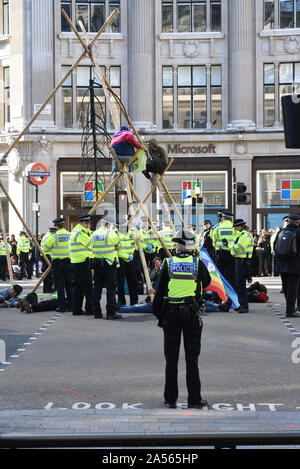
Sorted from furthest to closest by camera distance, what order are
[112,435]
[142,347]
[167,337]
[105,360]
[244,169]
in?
[244,169] → [142,347] → [105,360] → [167,337] → [112,435]

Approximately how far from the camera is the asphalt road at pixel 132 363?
27.6ft

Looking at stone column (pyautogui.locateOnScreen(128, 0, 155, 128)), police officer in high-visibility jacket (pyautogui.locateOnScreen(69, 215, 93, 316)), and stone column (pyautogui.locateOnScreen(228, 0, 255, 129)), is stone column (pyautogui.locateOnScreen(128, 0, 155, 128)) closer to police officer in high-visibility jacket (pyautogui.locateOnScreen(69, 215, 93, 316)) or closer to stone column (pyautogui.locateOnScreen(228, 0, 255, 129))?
stone column (pyautogui.locateOnScreen(228, 0, 255, 129))

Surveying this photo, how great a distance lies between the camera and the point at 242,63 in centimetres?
3916

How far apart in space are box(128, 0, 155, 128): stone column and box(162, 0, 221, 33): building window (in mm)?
944

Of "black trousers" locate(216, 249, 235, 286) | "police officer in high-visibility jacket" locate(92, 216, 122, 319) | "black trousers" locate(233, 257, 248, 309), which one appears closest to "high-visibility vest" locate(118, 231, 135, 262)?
"black trousers" locate(216, 249, 235, 286)

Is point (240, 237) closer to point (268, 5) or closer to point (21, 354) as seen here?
point (21, 354)

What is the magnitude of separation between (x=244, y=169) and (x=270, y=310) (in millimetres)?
22050

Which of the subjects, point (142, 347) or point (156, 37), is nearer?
point (142, 347)

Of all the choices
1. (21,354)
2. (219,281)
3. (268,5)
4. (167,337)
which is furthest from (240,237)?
(268,5)

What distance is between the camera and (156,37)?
39.8 metres

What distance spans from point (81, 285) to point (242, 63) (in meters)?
24.8

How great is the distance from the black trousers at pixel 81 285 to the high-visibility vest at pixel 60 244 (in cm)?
99

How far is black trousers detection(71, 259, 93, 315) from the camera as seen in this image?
16531mm

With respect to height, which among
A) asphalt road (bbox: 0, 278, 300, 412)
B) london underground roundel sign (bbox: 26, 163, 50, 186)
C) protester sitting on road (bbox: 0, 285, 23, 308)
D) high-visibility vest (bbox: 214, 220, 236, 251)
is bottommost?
asphalt road (bbox: 0, 278, 300, 412)
